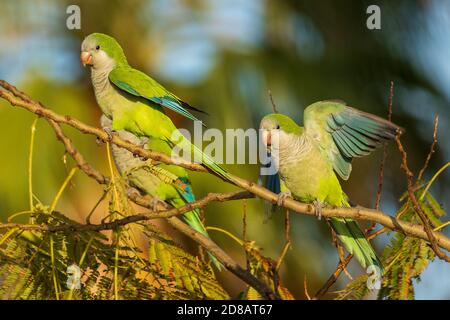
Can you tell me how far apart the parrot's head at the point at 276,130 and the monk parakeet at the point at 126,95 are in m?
0.46

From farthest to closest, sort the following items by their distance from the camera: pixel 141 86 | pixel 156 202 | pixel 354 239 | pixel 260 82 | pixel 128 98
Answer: pixel 260 82 < pixel 156 202 < pixel 128 98 < pixel 141 86 < pixel 354 239

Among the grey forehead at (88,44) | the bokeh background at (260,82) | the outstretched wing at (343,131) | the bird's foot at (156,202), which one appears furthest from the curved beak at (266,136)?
the bokeh background at (260,82)

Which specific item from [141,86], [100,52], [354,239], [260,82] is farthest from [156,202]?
[260,82]

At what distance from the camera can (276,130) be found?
11.2 feet

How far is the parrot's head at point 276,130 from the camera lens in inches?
133

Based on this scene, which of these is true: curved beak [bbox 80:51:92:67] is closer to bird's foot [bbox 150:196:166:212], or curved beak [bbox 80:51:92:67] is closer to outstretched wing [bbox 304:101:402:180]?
bird's foot [bbox 150:196:166:212]

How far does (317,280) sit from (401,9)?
377cm

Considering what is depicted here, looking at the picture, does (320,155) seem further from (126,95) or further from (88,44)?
(88,44)

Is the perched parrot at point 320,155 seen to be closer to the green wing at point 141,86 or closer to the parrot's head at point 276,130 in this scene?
the parrot's head at point 276,130

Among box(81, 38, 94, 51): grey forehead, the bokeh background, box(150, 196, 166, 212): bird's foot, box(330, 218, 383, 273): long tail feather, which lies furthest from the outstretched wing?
the bokeh background

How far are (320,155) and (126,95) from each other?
113cm

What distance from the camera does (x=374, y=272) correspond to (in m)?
2.85

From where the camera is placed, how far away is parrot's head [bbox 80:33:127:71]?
12.7ft
